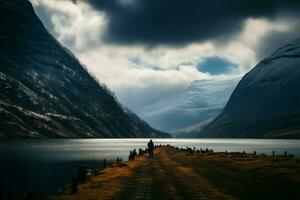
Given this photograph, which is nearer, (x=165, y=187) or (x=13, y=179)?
(x=165, y=187)

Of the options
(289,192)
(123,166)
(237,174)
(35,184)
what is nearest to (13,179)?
(35,184)

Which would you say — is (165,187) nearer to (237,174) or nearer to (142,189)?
(142,189)

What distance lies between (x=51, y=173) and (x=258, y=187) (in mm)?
48581

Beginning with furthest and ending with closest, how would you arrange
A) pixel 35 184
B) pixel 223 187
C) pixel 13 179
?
1. pixel 13 179
2. pixel 35 184
3. pixel 223 187

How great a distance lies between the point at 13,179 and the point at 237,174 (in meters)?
37.2

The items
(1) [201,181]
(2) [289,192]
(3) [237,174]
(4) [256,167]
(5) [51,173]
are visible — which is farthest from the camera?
(5) [51,173]

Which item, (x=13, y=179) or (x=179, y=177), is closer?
(x=179, y=177)

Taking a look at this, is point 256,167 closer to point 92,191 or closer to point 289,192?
point 289,192

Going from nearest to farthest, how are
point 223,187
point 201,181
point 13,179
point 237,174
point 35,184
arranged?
point 223,187
point 201,181
point 237,174
point 35,184
point 13,179

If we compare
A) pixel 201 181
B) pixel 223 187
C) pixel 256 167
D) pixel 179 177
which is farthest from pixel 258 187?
pixel 256 167

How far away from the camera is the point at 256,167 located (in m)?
58.2

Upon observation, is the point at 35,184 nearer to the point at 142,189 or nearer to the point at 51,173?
the point at 51,173

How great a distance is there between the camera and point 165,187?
3897 centimetres

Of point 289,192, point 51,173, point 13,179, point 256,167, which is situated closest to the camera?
point 289,192
